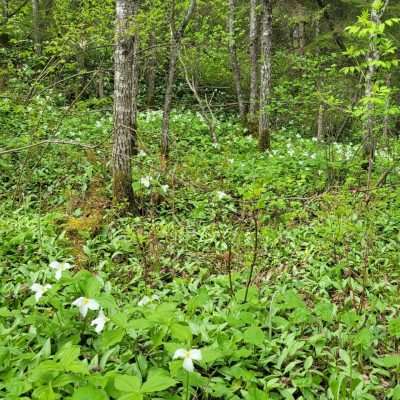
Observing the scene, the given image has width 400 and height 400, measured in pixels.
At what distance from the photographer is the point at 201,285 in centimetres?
442

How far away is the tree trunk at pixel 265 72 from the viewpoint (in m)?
9.32

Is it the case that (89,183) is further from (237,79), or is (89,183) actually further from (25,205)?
(237,79)

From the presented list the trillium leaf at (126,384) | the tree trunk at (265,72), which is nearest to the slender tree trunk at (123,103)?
the trillium leaf at (126,384)

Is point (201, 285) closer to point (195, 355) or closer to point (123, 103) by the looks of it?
point (195, 355)

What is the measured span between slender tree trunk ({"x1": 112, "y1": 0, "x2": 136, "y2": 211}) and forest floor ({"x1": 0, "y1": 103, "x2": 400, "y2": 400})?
13.6 inches

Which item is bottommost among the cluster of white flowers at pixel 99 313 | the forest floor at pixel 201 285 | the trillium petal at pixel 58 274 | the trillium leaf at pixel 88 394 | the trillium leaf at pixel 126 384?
the forest floor at pixel 201 285

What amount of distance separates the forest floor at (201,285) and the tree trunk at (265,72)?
188 centimetres

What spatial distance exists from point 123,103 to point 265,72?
4821 mm

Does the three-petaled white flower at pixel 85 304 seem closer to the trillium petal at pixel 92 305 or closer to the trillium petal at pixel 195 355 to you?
the trillium petal at pixel 92 305

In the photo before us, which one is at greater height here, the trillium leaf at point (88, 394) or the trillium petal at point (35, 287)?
the trillium petal at point (35, 287)

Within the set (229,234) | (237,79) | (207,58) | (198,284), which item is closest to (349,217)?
(229,234)

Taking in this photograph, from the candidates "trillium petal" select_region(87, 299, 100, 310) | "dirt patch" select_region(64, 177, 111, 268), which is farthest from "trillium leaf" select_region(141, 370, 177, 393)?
"dirt patch" select_region(64, 177, 111, 268)

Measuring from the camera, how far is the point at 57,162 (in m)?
7.66

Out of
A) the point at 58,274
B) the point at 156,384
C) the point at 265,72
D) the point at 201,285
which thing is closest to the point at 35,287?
the point at 58,274
